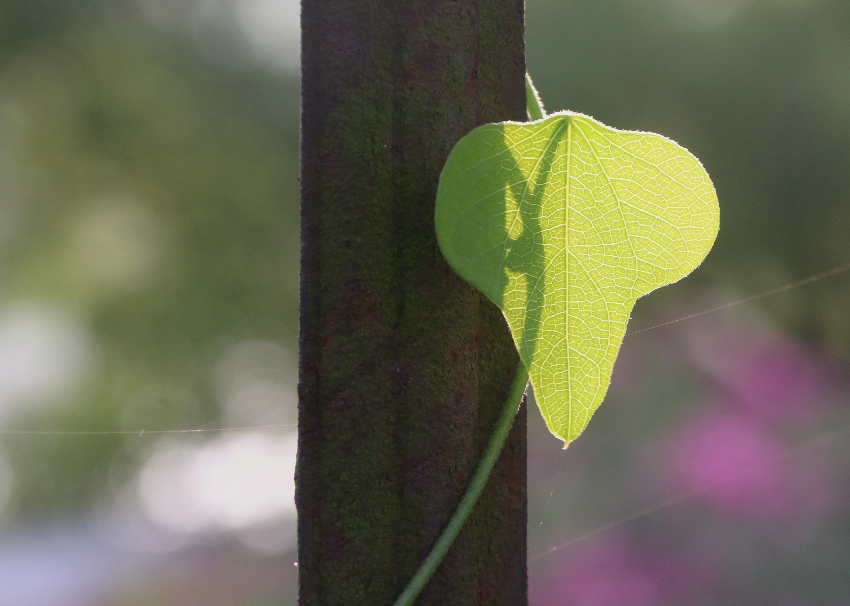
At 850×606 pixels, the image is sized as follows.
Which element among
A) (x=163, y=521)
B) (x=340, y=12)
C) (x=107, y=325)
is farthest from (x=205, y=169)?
(x=340, y=12)

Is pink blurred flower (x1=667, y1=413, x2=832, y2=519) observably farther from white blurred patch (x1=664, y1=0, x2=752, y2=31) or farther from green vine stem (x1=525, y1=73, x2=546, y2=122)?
green vine stem (x1=525, y1=73, x2=546, y2=122)

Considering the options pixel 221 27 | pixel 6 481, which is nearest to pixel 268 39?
pixel 221 27

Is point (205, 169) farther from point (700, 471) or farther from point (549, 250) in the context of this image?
point (549, 250)

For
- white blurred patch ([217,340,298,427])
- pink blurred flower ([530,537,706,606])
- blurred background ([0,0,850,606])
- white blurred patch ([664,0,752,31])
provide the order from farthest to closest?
white blurred patch ([217,340,298,427]), white blurred patch ([664,0,752,31]), blurred background ([0,0,850,606]), pink blurred flower ([530,537,706,606])

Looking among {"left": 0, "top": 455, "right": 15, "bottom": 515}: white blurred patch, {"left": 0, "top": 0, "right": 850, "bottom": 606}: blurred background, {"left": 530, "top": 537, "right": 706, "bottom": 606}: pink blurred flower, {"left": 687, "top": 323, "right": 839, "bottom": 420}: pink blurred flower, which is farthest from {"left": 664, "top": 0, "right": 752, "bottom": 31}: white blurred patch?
{"left": 0, "top": 455, "right": 15, "bottom": 515}: white blurred patch

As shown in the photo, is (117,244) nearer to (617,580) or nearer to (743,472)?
(617,580)

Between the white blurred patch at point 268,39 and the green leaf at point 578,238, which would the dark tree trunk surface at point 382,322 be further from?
the white blurred patch at point 268,39

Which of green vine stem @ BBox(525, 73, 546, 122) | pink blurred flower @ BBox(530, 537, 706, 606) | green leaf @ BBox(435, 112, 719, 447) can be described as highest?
green vine stem @ BBox(525, 73, 546, 122)

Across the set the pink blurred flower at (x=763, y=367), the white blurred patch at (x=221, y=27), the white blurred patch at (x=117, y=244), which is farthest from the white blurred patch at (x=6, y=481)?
the pink blurred flower at (x=763, y=367)
